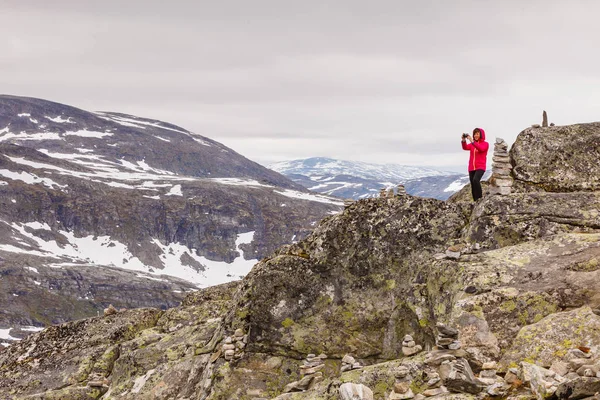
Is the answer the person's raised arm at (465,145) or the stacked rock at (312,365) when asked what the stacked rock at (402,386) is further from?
the person's raised arm at (465,145)

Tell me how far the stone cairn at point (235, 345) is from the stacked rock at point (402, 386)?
24.6 ft

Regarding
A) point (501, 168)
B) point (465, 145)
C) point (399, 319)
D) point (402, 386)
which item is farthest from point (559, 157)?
point (402, 386)

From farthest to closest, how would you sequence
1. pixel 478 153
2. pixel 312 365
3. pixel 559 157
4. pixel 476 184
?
pixel 559 157 → pixel 478 153 → pixel 476 184 → pixel 312 365

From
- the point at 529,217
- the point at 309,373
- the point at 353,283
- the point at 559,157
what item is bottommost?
the point at 309,373

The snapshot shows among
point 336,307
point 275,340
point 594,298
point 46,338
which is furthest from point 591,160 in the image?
point 46,338

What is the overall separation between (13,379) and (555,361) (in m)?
24.0

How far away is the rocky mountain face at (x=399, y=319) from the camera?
46.7ft

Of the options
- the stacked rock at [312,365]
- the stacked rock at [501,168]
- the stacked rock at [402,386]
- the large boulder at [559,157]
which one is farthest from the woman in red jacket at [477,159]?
the stacked rock at [402,386]

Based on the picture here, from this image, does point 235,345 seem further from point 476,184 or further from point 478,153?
point 478,153

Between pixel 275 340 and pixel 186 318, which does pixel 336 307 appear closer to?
pixel 275 340

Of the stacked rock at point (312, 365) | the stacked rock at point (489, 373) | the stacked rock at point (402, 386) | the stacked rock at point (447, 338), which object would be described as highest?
the stacked rock at point (447, 338)

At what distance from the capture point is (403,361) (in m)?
15.6

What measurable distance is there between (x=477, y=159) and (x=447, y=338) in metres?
11.1

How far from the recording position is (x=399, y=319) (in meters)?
20.0
